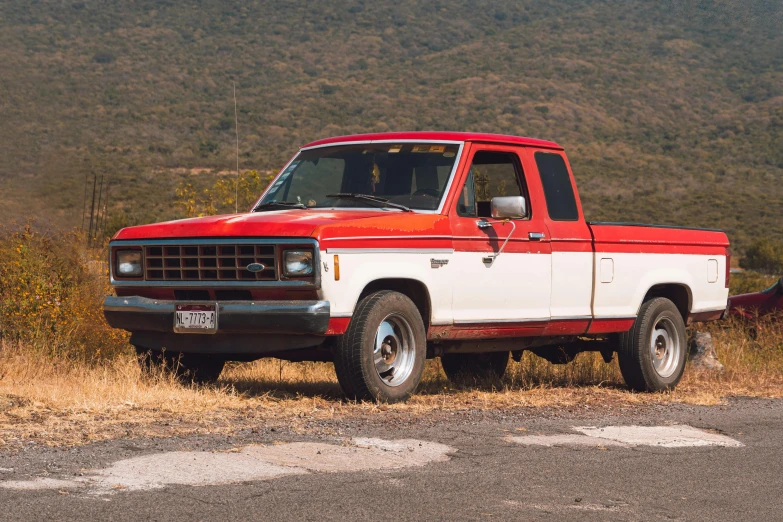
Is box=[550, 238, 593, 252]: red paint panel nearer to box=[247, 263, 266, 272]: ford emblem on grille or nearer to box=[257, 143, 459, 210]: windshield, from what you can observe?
box=[257, 143, 459, 210]: windshield

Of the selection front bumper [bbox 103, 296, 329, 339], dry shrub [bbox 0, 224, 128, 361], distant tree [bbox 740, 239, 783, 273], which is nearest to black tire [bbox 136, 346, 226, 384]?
front bumper [bbox 103, 296, 329, 339]

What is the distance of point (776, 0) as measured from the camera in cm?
7762

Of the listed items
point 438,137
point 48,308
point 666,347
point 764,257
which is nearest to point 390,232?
point 438,137

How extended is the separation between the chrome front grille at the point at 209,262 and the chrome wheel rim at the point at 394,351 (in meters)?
0.93

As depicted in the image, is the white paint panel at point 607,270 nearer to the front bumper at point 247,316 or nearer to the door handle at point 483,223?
the door handle at point 483,223

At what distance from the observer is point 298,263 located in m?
7.37

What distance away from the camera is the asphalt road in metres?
4.82

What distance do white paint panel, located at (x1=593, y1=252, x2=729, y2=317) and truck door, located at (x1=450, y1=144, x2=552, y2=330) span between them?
77 cm

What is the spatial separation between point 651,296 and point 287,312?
4.38 meters

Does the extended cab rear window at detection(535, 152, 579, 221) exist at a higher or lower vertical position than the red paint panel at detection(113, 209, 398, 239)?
higher

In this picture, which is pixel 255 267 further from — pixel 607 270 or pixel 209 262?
pixel 607 270

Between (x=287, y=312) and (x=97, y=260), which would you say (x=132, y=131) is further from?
(x=287, y=312)

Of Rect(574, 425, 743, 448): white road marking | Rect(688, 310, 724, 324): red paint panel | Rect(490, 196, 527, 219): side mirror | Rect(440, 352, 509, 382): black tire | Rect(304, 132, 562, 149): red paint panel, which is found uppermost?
Rect(304, 132, 562, 149): red paint panel

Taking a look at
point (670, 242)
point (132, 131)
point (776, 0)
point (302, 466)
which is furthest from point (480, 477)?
point (776, 0)
